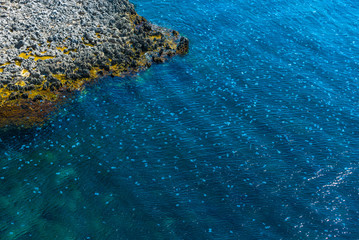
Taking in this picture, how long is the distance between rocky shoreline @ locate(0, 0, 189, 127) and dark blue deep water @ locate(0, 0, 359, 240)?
2.55 metres

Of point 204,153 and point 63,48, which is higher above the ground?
point 63,48

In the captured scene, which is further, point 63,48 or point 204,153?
point 63,48

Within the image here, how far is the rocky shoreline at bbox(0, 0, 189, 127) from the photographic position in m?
44.1

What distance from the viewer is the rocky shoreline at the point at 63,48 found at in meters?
44.1

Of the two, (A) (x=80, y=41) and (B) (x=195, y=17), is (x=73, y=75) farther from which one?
(B) (x=195, y=17)

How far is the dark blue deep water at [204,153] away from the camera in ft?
111

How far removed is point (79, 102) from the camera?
45.2 metres

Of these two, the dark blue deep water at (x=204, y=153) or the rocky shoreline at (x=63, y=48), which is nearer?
the dark blue deep water at (x=204, y=153)

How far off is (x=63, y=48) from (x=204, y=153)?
26505 millimetres

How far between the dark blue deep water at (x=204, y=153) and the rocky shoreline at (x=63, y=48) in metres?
2.55

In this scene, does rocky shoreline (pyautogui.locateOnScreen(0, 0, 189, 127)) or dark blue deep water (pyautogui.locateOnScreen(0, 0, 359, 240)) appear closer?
dark blue deep water (pyautogui.locateOnScreen(0, 0, 359, 240))

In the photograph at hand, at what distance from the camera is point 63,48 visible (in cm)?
5062

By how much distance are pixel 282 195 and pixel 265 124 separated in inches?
424

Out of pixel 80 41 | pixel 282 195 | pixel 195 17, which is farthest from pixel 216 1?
pixel 282 195
